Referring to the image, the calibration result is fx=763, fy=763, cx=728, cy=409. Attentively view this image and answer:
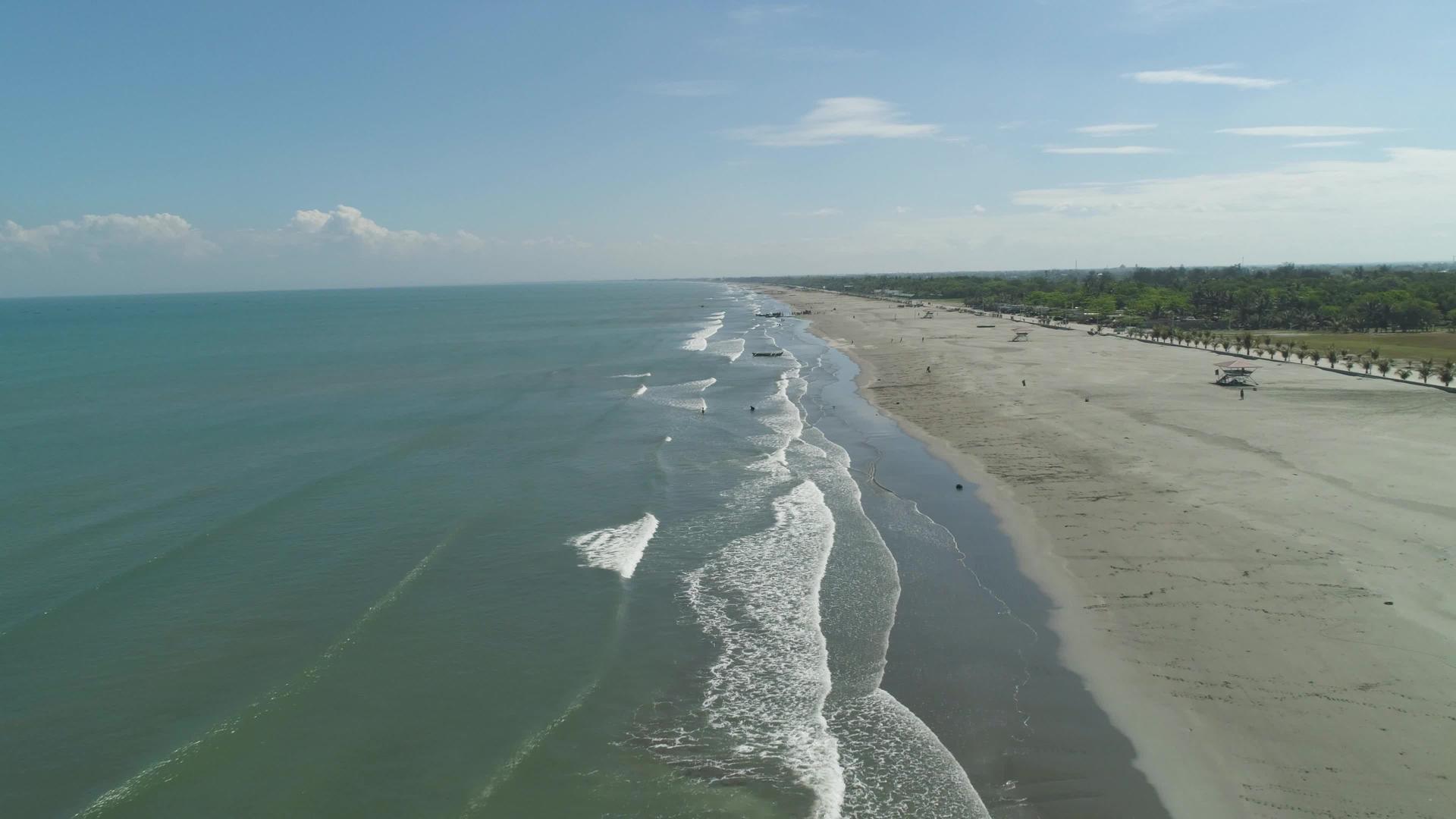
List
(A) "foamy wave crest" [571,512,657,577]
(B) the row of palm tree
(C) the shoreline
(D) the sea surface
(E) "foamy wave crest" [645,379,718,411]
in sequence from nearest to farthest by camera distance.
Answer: (C) the shoreline < (D) the sea surface < (A) "foamy wave crest" [571,512,657,577] < (B) the row of palm tree < (E) "foamy wave crest" [645,379,718,411]

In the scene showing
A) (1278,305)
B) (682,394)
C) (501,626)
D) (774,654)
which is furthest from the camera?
(1278,305)

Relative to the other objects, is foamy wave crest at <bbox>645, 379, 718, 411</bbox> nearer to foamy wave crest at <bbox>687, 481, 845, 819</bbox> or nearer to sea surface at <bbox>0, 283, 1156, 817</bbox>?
sea surface at <bbox>0, 283, 1156, 817</bbox>

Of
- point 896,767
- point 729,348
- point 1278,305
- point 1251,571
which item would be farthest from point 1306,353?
point 896,767

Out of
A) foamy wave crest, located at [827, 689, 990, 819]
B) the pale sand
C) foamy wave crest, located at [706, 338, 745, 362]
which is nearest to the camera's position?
foamy wave crest, located at [827, 689, 990, 819]

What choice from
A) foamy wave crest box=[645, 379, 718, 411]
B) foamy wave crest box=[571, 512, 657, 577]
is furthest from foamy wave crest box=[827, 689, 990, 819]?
foamy wave crest box=[645, 379, 718, 411]

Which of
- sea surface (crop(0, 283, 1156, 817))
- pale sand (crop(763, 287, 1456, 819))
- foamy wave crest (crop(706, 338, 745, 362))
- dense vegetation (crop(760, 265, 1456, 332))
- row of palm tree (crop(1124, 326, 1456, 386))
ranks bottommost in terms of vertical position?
sea surface (crop(0, 283, 1156, 817))

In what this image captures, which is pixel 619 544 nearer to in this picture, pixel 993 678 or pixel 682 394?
pixel 993 678
